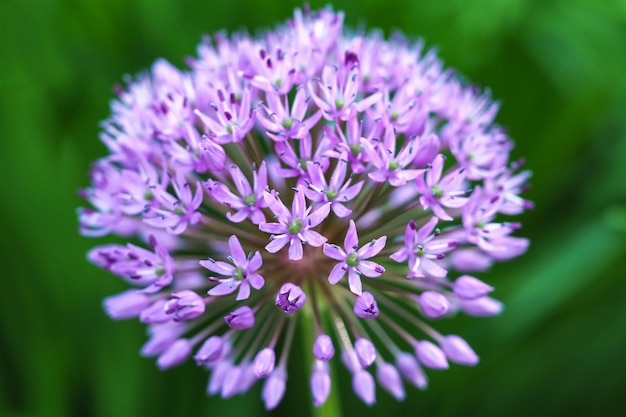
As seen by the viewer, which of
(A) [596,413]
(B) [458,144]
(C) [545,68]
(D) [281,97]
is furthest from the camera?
(C) [545,68]

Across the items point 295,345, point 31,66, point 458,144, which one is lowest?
point 295,345

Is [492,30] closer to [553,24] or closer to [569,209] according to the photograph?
[553,24]

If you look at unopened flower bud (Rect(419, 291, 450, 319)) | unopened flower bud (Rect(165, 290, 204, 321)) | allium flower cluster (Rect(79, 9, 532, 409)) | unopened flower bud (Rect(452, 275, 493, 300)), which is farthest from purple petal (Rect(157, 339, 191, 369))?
unopened flower bud (Rect(452, 275, 493, 300))

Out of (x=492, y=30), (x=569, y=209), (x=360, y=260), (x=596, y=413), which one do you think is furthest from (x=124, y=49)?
(x=596, y=413)

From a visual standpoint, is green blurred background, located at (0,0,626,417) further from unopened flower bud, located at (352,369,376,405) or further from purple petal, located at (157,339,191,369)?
unopened flower bud, located at (352,369,376,405)

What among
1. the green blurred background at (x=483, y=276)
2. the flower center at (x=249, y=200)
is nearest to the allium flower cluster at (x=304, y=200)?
the flower center at (x=249, y=200)

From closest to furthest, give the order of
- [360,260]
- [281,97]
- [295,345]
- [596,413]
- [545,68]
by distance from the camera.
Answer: [360,260], [281,97], [596,413], [295,345], [545,68]

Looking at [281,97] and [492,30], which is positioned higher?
[492,30]

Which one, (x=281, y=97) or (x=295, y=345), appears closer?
(x=281, y=97)
